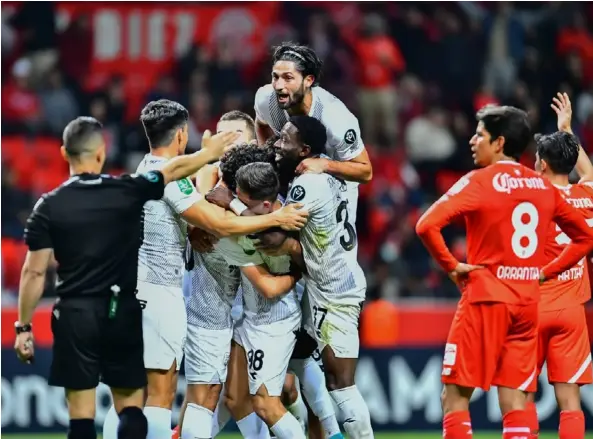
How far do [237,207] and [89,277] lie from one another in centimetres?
103

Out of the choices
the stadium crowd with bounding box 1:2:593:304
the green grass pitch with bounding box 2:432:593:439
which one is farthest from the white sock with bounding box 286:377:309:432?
the stadium crowd with bounding box 1:2:593:304

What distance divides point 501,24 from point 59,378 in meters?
11.2

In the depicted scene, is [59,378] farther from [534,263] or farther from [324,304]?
[534,263]

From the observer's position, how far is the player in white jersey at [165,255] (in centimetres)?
718

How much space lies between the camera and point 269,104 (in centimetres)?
792

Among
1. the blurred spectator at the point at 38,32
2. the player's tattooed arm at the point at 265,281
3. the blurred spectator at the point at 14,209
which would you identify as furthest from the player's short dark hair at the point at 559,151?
the blurred spectator at the point at 38,32

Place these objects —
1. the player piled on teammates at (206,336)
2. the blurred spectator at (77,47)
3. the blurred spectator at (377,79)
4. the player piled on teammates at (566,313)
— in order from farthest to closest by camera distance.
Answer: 1. the blurred spectator at (77,47)
2. the blurred spectator at (377,79)
3. the player piled on teammates at (566,313)
4. the player piled on teammates at (206,336)

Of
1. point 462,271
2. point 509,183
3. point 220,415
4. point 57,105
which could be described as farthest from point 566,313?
point 57,105

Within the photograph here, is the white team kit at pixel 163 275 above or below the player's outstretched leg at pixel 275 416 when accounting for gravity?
above

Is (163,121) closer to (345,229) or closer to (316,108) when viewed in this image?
(316,108)

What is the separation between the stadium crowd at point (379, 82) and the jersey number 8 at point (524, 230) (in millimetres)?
7170

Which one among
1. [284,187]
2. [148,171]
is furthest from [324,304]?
[148,171]

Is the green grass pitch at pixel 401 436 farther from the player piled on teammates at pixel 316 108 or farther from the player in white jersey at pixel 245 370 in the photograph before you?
the player piled on teammates at pixel 316 108

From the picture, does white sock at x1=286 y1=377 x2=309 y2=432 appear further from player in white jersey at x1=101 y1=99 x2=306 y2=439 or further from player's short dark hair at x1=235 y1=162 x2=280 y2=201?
player's short dark hair at x1=235 y1=162 x2=280 y2=201
